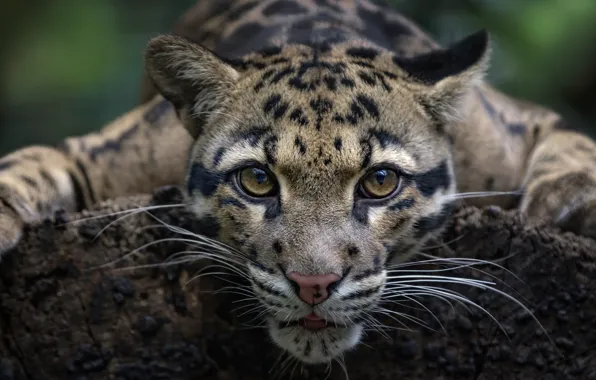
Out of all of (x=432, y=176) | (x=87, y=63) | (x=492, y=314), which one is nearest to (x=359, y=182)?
(x=432, y=176)

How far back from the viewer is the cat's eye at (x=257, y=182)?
436 centimetres

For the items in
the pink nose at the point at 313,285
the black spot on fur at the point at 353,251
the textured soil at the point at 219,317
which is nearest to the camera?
the pink nose at the point at 313,285

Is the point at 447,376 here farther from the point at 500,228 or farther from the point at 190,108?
the point at 190,108

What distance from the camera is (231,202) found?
4.45 m

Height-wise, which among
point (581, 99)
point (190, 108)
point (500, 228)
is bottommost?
point (581, 99)

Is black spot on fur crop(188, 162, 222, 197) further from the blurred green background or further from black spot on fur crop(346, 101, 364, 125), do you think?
the blurred green background

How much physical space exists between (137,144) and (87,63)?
423cm

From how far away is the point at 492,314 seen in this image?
13.8 ft

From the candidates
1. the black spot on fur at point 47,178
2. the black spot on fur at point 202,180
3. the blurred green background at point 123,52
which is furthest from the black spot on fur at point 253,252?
the blurred green background at point 123,52

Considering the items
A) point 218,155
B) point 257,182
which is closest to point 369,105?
point 257,182

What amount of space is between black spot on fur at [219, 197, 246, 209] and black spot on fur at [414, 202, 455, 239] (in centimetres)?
85

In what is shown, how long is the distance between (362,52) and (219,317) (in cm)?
166

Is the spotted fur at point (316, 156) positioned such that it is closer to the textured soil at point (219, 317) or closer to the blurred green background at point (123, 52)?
the textured soil at point (219, 317)

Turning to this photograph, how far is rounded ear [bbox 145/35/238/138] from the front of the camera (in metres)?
4.72
